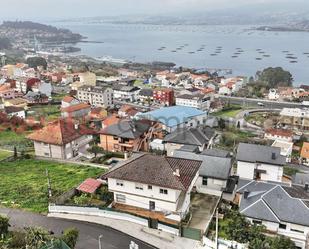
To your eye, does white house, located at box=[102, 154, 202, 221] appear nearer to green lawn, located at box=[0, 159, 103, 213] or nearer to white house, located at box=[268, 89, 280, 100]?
green lawn, located at box=[0, 159, 103, 213]

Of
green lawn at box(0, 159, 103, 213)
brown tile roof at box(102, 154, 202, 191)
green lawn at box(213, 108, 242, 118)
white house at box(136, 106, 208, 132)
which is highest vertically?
brown tile roof at box(102, 154, 202, 191)

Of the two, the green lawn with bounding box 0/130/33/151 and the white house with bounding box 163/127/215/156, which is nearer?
the white house with bounding box 163/127/215/156

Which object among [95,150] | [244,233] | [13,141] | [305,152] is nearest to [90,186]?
[95,150]

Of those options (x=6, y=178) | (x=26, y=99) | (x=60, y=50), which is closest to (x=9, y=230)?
(x=6, y=178)

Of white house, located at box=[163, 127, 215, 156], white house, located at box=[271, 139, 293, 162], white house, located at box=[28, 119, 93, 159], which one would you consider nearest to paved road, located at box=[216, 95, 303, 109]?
white house, located at box=[271, 139, 293, 162]

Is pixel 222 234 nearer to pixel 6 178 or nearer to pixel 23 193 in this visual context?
pixel 23 193
